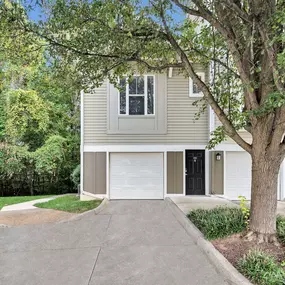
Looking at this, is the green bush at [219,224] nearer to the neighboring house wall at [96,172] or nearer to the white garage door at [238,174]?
the white garage door at [238,174]

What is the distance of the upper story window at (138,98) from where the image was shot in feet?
29.4

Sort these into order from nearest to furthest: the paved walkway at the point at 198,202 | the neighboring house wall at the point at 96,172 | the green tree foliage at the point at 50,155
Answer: the paved walkway at the point at 198,202, the neighboring house wall at the point at 96,172, the green tree foliage at the point at 50,155

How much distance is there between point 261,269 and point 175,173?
587 centimetres

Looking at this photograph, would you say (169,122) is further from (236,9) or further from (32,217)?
(32,217)

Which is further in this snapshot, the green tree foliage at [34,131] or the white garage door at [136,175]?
the green tree foliage at [34,131]

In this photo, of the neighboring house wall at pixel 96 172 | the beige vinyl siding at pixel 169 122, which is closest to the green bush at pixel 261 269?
the beige vinyl siding at pixel 169 122

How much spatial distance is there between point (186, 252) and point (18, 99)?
10.6m

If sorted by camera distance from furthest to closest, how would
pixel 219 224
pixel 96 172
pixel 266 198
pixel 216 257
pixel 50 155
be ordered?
pixel 50 155 → pixel 96 172 → pixel 219 224 → pixel 266 198 → pixel 216 257

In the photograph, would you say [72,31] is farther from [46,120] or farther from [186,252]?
[46,120]

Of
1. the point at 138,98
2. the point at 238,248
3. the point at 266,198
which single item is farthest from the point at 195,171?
the point at 238,248

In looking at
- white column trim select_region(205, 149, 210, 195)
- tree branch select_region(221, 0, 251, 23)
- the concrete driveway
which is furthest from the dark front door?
tree branch select_region(221, 0, 251, 23)

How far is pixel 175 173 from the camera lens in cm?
898

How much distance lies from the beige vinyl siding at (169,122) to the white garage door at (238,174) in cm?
138

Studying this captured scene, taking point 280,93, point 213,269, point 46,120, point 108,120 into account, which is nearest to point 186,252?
point 213,269
